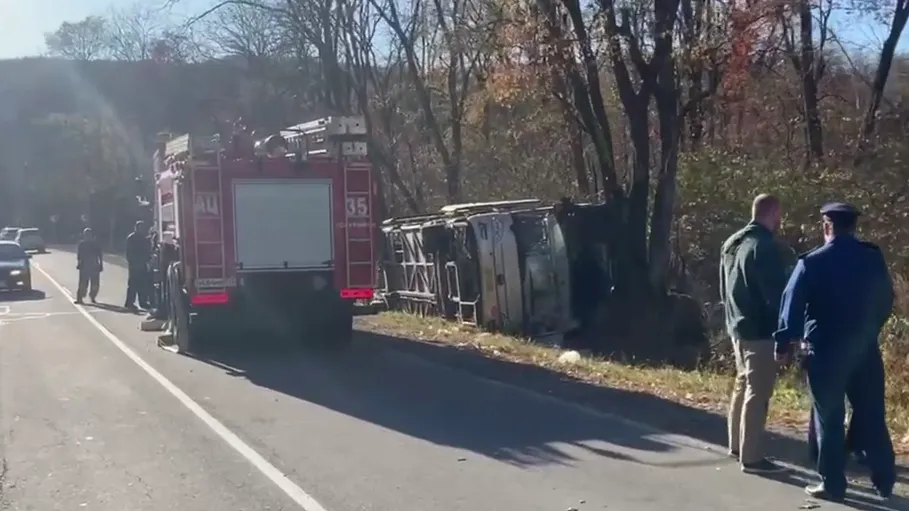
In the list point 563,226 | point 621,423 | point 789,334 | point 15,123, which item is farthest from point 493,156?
point 15,123

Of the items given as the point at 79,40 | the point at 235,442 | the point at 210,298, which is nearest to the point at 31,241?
the point at 79,40

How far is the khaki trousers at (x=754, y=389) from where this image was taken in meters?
7.99

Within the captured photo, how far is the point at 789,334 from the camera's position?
7281 millimetres

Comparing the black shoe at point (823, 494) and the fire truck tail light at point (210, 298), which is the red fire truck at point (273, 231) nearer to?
the fire truck tail light at point (210, 298)

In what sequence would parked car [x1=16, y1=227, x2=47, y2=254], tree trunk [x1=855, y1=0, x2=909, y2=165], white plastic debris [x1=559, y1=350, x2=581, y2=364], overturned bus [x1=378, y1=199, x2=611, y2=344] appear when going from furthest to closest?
parked car [x1=16, y1=227, x2=47, y2=254]
tree trunk [x1=855, y1=0, x2=909, y2=165]
overturned bus [x1=378, y1=199, x2=611, y2=344]
white plastic debris [x1=559, y1=350, x2=581, y2=364]

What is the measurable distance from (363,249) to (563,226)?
4.24 m

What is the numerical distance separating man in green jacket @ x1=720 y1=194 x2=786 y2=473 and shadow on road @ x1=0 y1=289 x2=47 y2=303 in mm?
24239

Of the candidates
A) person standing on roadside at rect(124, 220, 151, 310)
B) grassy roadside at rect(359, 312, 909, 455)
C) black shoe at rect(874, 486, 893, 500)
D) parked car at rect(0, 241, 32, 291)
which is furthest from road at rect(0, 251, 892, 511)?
parked car at rect(0, 241, 32, 291)

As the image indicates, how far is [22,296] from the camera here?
30.6 meters

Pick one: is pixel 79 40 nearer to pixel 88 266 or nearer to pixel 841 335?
pixel 88 266

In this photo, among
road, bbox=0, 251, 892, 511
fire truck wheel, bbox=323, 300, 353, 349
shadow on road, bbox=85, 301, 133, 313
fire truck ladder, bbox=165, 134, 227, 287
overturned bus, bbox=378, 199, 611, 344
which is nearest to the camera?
road, bbox=0, 251, 892, 511

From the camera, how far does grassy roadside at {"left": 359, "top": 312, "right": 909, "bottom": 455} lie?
32.7 ft

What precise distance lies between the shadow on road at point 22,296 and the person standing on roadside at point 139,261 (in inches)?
213

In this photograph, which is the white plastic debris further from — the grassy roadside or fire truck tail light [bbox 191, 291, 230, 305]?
fire truck tail light [bbox 191, 291, 230, 305]
